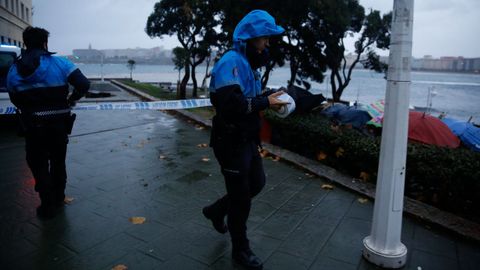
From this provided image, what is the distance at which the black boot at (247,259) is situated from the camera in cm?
277

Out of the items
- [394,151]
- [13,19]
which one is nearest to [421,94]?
[13,19]

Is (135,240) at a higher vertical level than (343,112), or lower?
lower

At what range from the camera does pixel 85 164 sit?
18.7 ft

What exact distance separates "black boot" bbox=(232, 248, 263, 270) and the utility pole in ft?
3.09

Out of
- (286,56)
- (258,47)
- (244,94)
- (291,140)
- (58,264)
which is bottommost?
(58,264)

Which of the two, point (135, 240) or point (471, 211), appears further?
point (471, 211)

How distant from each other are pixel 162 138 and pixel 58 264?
16.9 feet

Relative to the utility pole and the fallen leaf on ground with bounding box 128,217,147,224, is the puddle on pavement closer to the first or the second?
the fallen leaf on ground with bounding box 128,217,147,224

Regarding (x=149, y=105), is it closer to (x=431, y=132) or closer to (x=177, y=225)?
(x=177, y=225)

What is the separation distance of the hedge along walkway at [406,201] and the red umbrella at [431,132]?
2.14m

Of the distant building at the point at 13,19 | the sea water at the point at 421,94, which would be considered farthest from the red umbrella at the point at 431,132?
the distant building at the point at 13,19

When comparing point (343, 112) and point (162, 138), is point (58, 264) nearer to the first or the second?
point (162, 138)

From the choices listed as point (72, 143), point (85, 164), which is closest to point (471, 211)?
point (85, 164)

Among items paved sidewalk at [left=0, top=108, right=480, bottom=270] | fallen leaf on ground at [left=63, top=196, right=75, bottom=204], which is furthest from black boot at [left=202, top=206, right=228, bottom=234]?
fallen leaf on ground at [left=63, top=196, right=75, bottom=204]
